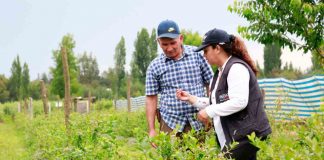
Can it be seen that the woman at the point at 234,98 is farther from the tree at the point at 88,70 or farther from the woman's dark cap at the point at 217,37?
the tree at the point at 88,70

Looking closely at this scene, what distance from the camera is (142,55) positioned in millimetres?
62719

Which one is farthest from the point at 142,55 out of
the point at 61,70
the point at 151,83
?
the point at 151,83

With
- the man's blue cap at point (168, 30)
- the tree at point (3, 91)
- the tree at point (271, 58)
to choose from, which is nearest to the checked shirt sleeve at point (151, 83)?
the man's blue cap at point (168, 30)

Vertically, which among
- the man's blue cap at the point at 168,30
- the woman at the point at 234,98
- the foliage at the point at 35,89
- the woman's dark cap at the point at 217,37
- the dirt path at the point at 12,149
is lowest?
the dirt path at the point at 12,149

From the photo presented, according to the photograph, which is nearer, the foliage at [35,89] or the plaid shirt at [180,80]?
the plaid shirt at [180,80]

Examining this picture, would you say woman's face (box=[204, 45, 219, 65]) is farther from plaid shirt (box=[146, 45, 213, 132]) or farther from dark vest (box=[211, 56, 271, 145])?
plaid shirt (box=[146, 45, 213, 132])

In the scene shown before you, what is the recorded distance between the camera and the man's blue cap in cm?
411

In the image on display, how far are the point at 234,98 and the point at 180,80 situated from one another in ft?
3.69

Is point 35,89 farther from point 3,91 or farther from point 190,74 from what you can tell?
point 190,74

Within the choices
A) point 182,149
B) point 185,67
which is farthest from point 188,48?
point 182,149

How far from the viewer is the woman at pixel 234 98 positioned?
3.31 metres

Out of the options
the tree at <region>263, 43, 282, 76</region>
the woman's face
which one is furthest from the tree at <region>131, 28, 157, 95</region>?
the woman's face

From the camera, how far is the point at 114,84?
204 ft

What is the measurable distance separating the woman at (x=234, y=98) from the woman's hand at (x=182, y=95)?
0.46 m
